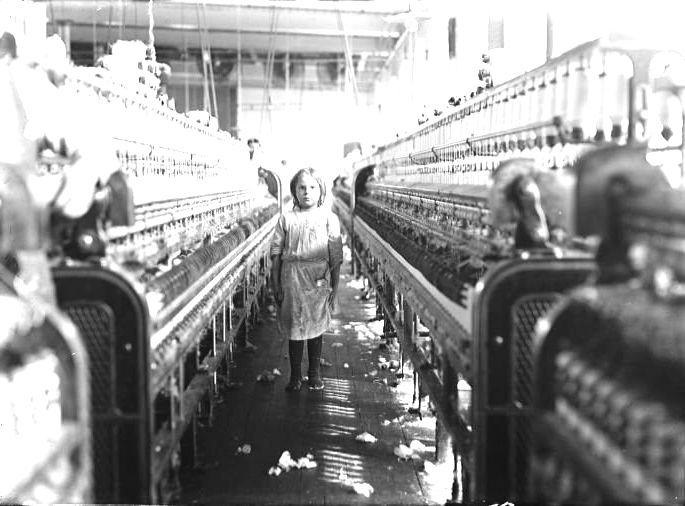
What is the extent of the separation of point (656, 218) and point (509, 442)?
1227mm

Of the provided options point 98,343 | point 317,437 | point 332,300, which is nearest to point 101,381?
point 98,343

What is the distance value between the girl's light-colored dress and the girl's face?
0.20 feet

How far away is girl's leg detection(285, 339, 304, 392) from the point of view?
529 centimetres

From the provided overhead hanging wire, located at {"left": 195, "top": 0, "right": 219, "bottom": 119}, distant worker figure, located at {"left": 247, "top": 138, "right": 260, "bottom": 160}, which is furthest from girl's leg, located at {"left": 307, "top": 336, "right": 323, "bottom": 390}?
distant worker figure, located at {"left": 247, "top": 138, "right": 260, "bottom": 160}

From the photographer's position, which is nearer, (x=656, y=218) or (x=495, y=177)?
(x=656, y=218)

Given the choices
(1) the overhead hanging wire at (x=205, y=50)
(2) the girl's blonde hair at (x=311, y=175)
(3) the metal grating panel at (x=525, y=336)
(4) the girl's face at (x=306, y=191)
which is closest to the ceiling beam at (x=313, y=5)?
(1) the overhead hanging wire at (x=205, y=50)

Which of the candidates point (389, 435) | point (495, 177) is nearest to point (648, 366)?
point (495, 177)

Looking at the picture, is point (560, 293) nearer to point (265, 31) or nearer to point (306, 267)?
point (306, 267)

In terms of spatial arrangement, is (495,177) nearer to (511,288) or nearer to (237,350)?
(511,288)

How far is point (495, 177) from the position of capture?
2570 mm

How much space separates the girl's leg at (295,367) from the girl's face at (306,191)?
0.95 metres

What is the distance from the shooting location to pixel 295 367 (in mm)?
5281

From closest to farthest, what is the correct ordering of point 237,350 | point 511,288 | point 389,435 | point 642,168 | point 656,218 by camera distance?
point 656,218, point 642,168, point 511,288, point 389,435, point 237,350

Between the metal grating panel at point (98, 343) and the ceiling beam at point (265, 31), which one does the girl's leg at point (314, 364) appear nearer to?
the metal grating panel at point (98, 343)
